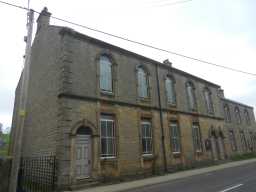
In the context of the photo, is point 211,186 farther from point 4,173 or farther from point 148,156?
point 4,173

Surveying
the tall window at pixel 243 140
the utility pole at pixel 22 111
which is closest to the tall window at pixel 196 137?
the tall window at pixel 243 140

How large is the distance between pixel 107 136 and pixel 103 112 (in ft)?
4.72

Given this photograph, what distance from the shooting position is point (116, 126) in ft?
45.6

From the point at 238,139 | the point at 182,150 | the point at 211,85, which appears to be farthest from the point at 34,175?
the point at 238,139

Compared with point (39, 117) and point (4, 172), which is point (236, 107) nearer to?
point (39, 117)

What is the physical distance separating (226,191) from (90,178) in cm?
664

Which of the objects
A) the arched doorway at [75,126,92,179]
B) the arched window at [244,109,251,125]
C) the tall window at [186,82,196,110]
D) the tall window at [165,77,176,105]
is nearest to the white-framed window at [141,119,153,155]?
the tall window at [165,77,176,105]

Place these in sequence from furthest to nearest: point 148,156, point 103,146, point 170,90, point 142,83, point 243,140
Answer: point 243,140
point 170,90
point 142,83
point 148,156
point 103,146

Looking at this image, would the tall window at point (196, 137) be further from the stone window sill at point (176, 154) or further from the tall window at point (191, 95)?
the stone window sill at point (176, 154)

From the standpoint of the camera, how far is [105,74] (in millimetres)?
14773

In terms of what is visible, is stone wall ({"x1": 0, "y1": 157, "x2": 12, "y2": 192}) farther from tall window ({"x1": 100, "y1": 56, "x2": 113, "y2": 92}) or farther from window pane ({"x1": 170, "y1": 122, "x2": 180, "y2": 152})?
window pane ({"x1": 170, "y1": 122, "x2": 180, "y2": 152})

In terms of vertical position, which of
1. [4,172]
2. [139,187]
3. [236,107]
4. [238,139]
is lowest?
[139,187]

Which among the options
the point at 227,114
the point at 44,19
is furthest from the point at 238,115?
the point at 44,19

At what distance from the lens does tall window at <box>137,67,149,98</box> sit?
55.1 ft
